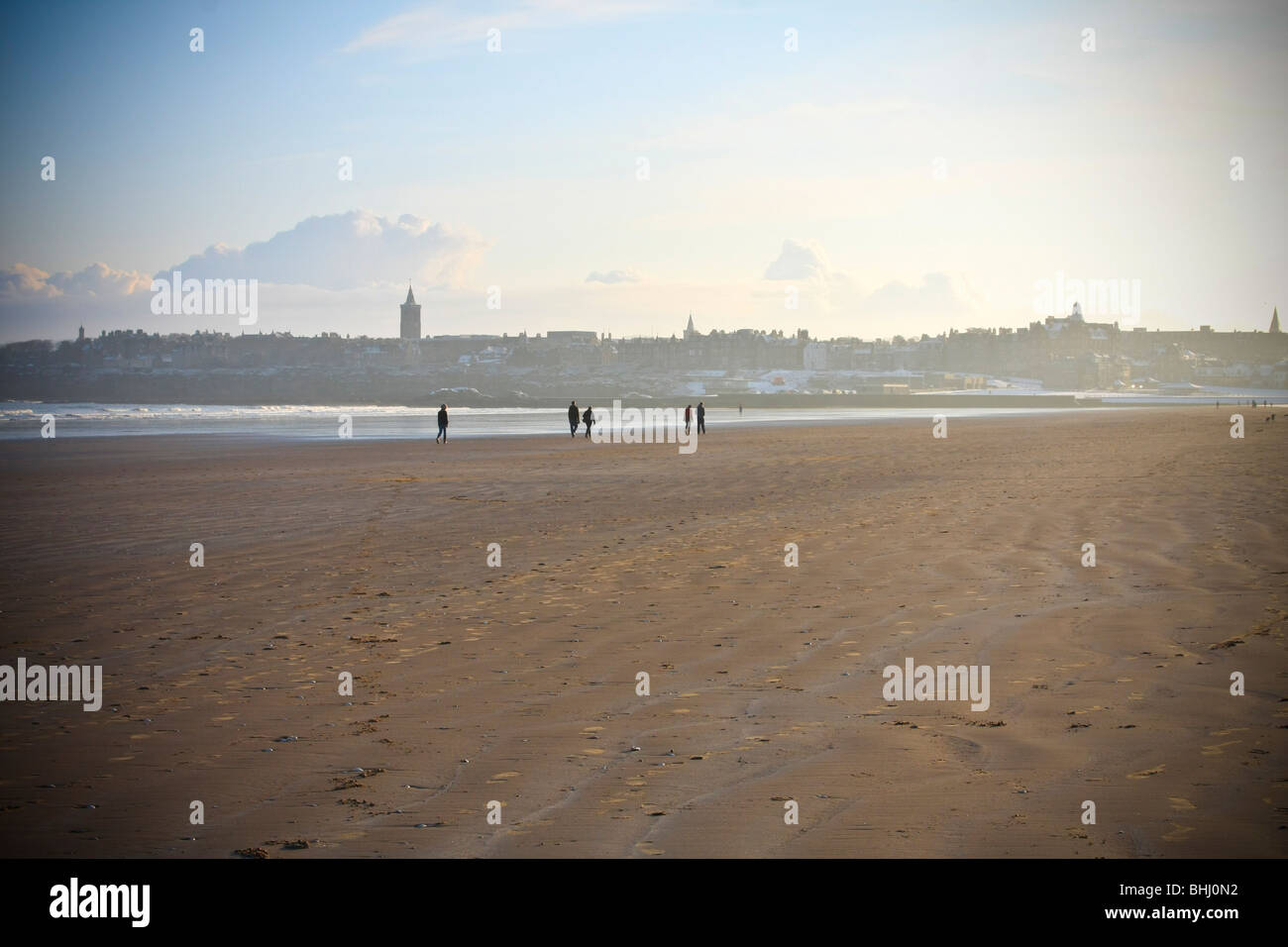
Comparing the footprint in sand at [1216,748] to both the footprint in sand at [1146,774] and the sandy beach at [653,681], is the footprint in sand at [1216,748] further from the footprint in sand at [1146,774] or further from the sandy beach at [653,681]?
the footprint in sand at [1146,774]

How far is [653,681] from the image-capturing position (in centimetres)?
641

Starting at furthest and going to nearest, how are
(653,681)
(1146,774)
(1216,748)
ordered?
(653,681), (1216,748), (1146,774)

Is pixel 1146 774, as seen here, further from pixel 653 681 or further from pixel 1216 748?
pixel 653 681

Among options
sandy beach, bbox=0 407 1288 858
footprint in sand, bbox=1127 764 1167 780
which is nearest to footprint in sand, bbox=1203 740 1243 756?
sandy beach, bbox=0 407 1288 858

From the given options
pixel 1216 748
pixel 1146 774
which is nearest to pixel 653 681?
pixel 1146 774

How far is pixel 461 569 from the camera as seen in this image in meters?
10.7

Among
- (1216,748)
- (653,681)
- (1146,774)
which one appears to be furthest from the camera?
(653,681)

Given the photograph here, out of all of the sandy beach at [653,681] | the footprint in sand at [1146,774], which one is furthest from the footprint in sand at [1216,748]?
the footprint in sand at [1146,774]

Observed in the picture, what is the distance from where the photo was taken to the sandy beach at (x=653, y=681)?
4.18 m

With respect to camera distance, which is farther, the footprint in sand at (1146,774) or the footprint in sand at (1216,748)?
the footprint in sand at (1216,748)

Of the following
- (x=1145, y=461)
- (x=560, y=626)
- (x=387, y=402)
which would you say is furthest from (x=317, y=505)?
(x=387, y=402)
